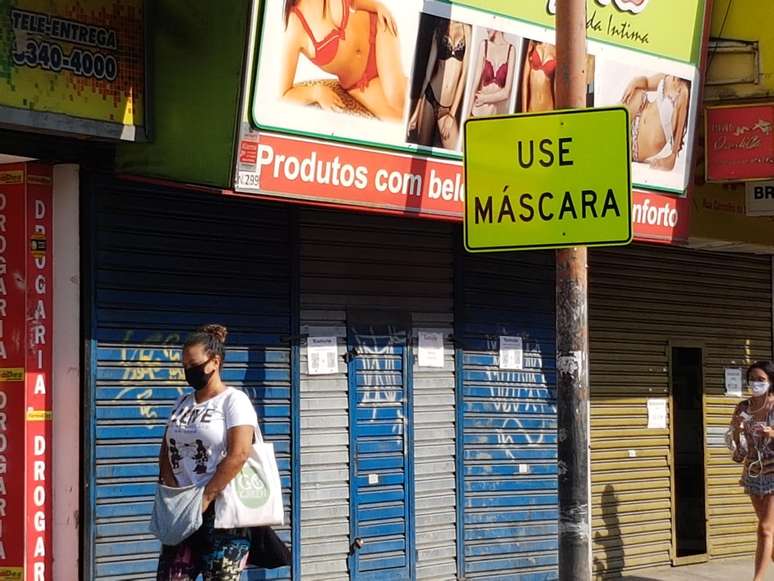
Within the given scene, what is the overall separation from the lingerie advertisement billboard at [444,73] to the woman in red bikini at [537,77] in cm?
1

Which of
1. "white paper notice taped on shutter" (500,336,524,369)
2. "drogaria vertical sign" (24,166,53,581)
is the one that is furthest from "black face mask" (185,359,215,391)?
"white paper notice taped on shutter" (500,336,524,369)

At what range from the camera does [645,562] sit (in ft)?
45.1

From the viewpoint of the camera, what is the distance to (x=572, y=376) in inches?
309

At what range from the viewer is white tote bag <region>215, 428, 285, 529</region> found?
739 centimetres

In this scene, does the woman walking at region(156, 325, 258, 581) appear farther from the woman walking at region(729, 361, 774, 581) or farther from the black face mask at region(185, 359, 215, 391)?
the woman walking at region(729, 361, 774, 581)

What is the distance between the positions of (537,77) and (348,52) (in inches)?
84.6

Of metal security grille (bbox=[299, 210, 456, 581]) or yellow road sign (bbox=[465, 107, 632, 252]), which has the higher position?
yellow road sign (bbox=[465, 107, 632, 252])

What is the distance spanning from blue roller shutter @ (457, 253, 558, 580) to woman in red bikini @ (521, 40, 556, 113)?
4.33ft

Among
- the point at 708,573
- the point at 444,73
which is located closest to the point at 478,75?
the point at 444,73

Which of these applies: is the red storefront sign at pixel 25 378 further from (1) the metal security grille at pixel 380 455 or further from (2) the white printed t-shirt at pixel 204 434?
(1) the metal security grille at pixel 380 455

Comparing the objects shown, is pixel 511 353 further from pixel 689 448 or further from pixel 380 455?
pixel 689 448

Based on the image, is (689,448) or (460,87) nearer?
(460,87)

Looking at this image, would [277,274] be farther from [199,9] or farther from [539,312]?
[539,312]

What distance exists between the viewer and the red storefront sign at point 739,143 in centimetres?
1303
